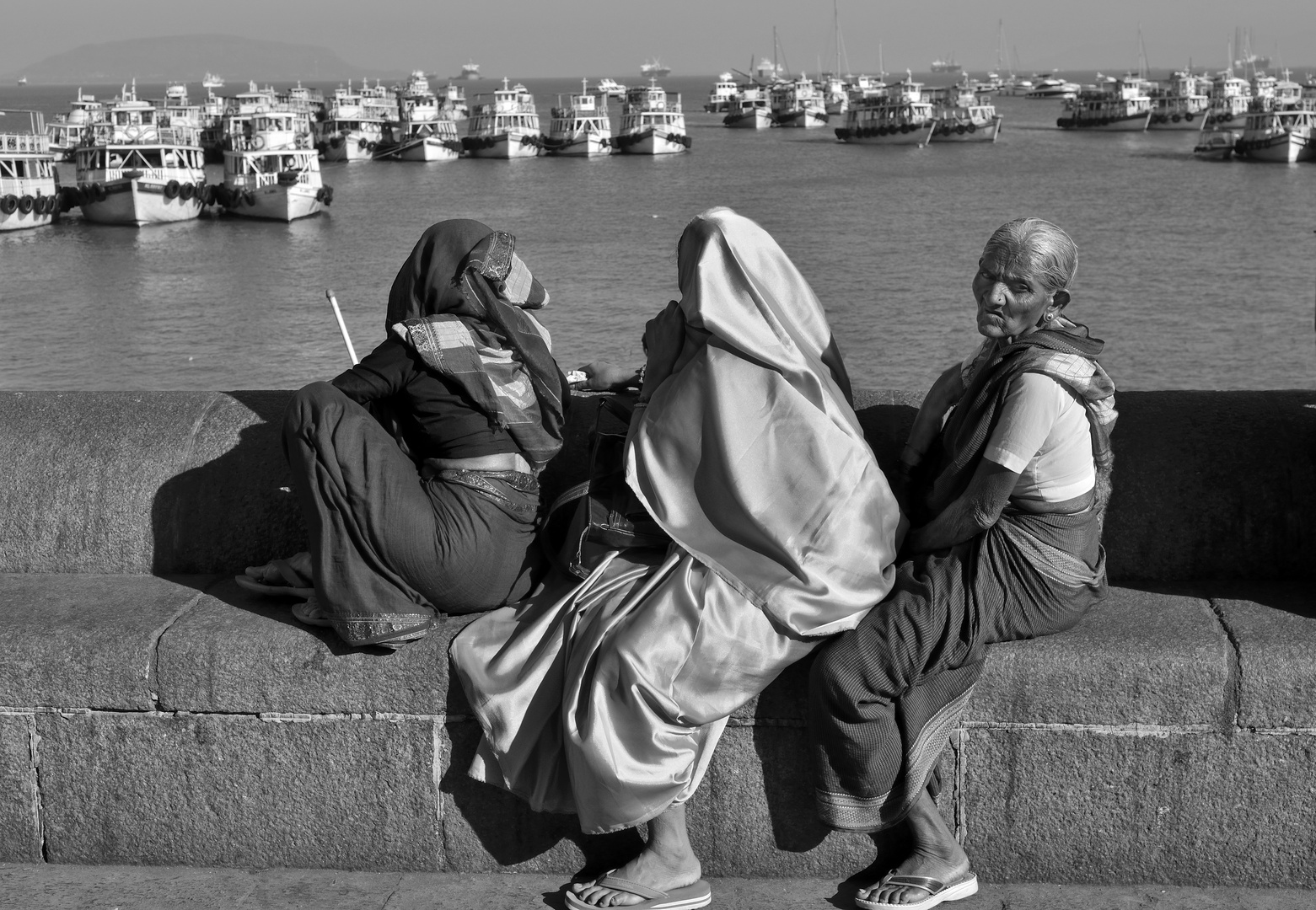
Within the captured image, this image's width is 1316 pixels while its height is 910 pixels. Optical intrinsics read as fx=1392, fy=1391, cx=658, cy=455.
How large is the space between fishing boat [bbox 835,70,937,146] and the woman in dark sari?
6369cm

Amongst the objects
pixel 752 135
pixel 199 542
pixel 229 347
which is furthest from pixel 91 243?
pixel 752 135

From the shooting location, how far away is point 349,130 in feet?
211

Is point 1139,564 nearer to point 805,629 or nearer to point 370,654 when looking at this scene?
point 805,629

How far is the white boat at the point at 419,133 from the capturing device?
191ft

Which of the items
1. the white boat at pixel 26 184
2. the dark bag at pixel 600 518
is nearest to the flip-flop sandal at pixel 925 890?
the dark bag at pixel 600 518

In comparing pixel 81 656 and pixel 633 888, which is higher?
pixel 81 656

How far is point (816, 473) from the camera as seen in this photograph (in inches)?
102

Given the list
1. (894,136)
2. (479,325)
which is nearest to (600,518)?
(479,325)

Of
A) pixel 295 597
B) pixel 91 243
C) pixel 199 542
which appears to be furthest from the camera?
pixel 91 243

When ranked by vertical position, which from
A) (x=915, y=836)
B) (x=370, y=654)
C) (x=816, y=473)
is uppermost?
(x=816, y=473)

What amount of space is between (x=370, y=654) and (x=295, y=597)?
1.11ft

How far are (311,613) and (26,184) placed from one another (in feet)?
125

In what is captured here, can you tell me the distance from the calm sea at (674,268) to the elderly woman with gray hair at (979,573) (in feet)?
48.5

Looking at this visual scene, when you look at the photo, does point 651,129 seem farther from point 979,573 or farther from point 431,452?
point 979,573
